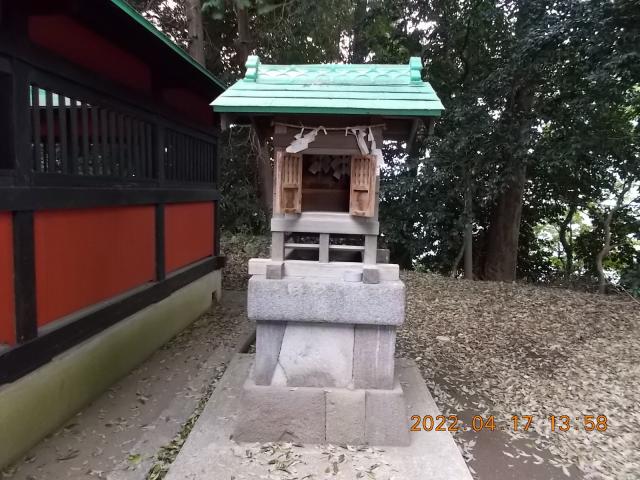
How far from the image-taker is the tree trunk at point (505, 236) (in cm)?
1055

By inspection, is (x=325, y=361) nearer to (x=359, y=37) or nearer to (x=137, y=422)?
(x=137, y=422)

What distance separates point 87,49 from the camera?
4.31 meters

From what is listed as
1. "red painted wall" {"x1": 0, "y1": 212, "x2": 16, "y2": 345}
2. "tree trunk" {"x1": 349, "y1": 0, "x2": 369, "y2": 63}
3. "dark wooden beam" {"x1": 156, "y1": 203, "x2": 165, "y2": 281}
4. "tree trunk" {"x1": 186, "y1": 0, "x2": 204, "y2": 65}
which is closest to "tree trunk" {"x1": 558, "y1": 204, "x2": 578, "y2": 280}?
"tree trunk" {"x1": 349, "y1": 0, "x2": 369, "y2": 63}

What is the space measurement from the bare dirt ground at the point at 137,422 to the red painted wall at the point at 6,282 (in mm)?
950

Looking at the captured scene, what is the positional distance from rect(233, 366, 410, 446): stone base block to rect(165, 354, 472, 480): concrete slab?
2.6 inches

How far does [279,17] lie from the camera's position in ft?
36.4

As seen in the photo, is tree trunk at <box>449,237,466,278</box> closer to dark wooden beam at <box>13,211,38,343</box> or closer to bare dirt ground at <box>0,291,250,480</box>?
bare dirt ground at <box>0,291,250,480</box>

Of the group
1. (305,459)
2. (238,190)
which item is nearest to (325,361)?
(305,459)

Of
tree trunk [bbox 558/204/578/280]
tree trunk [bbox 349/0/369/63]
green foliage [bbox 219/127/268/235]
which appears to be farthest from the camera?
green foliage [bbox 219/127/268/235]

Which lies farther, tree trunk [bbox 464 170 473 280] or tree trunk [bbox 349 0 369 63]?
tree trunk [bbox 349 0 369 63]

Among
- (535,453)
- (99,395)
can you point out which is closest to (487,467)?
(535,453)

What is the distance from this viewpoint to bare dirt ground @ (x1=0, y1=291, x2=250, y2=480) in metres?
3.15

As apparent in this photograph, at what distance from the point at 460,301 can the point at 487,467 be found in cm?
480

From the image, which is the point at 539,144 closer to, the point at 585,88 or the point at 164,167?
the point at 585,88
